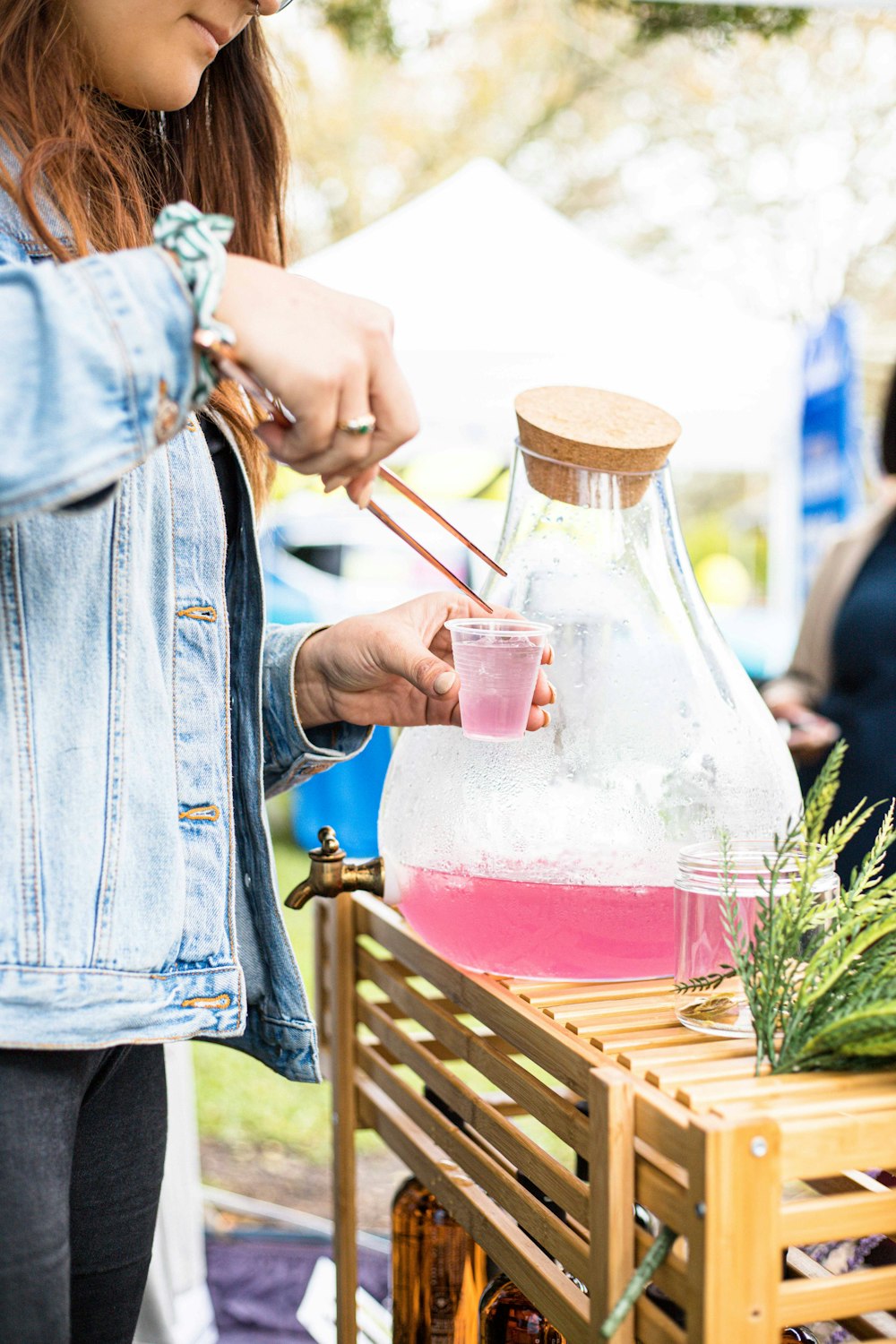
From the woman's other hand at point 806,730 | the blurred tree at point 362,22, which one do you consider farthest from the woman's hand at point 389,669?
the blurred tree at point 362,22

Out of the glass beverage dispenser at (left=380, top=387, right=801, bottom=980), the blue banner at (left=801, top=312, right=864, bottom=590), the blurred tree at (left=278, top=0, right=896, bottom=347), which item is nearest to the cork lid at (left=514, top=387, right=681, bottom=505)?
the glass beverage dispenser at (left=380, top=387, right=801, bottom=980)

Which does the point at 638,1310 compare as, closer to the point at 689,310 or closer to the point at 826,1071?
the point at 826,1071

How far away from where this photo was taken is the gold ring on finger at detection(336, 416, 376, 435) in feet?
2.53

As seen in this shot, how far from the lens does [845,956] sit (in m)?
0.82

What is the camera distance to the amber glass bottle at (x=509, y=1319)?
46.7 inches

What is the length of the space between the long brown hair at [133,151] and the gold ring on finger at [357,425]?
30cm

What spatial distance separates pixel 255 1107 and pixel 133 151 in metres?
3.17

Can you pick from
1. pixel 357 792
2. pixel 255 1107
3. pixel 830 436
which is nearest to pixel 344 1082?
pixel 255 1107

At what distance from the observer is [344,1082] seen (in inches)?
58.6

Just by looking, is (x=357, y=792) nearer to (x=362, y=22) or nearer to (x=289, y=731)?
(x=362, y=22)

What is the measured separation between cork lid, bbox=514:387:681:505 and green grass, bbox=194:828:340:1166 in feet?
7.87

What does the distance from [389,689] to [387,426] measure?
465 millimetres

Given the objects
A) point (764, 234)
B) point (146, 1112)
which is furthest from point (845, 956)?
point (764, 234)

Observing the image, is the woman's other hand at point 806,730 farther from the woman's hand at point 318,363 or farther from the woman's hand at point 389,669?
the woman's hand at point 318,363
